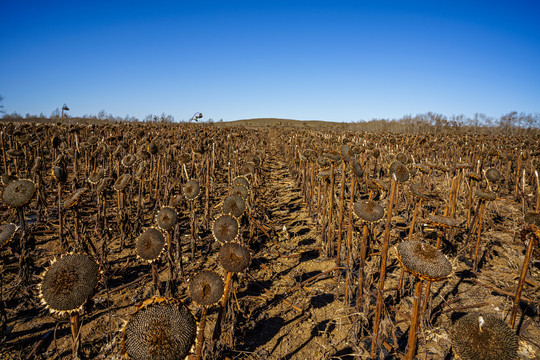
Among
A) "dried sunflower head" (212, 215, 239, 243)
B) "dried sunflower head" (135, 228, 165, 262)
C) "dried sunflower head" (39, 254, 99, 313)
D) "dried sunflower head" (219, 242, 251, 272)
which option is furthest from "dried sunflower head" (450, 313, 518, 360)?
"dried sunflower head" (135, 228, 165, 262)

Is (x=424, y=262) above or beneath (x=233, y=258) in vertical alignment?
above

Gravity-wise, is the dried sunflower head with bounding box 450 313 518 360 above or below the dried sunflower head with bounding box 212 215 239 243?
below

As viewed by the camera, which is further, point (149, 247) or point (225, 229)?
point (225, 229)

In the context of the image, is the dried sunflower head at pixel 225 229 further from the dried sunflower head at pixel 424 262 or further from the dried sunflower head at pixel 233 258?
the dried sunflower head at pixel 424 262

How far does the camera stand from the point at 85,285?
2.03 meters

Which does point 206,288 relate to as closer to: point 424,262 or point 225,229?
point 225,229

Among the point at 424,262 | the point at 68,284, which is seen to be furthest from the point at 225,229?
the point at 424,262

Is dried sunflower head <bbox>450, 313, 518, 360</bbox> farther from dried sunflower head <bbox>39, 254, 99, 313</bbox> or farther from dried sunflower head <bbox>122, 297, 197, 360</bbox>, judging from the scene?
dried sunflower head <bbox>39, 254, 99, 313</bbox>

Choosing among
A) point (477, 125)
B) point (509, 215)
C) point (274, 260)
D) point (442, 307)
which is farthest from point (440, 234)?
point (477, 125)

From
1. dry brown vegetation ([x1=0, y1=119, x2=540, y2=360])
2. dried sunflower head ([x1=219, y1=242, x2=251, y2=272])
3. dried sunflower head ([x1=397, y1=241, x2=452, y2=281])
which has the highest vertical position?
dried sunflower head ([x1=397, y1=241, x2=452, y2=281])

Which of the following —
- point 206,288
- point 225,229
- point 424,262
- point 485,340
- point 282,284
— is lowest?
point 282,284

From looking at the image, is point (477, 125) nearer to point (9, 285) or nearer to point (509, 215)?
A: point (509, 215)

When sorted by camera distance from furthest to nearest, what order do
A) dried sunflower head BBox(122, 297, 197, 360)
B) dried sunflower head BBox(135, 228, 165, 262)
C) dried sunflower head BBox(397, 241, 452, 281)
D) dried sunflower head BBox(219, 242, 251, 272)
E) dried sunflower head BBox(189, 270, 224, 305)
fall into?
1. dried sunflower head BBox(135, 228, 165, 262)
2. dried sunflower head BBox(219, 242, 251, 272)
3. dried sunflower head BBox(189, 270, 224, 305)
4. dried sunflower head BBox(397, 241, 452, 281)
5. dried sunflower head BBox(122, 297, 197, 360)

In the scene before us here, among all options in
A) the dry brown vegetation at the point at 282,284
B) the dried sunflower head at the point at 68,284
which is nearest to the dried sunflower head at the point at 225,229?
the dry brown vegetation at the point at 282,284
